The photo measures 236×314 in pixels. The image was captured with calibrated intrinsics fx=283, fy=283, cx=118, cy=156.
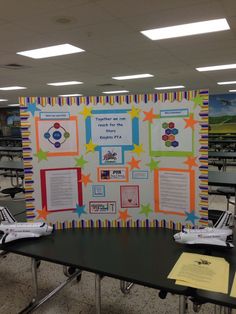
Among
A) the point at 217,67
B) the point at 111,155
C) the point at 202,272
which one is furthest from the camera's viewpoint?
the point at 217,67

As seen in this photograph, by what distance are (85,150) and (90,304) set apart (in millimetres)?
1292

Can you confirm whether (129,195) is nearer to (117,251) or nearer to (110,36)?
(117,251)

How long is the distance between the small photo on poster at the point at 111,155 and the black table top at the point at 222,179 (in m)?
1.73

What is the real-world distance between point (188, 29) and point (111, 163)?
246cm

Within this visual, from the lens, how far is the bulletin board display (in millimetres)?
1771

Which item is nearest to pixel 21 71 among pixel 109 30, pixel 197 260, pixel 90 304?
pixel 109 30

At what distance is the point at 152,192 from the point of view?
1861 mm

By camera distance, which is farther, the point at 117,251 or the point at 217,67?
the point at 217,67

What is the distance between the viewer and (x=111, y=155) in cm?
188

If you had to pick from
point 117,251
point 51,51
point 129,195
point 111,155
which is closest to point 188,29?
point 51,51

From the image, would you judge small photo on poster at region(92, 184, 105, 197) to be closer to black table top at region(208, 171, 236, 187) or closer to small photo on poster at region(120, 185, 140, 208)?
small photo on poster at region(120, 185, 140, 208)

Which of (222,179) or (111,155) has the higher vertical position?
(111,155)

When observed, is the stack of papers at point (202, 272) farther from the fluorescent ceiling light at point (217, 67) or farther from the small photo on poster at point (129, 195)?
the fluorescent ceiling light at point (217, 67)

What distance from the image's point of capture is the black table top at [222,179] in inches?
126
